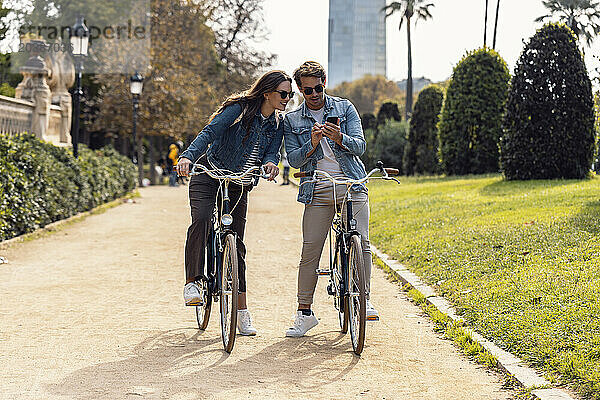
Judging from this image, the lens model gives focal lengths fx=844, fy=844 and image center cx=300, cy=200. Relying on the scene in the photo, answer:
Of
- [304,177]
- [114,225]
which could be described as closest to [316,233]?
[304,177]

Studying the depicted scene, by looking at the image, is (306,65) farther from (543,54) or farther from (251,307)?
(543,54)

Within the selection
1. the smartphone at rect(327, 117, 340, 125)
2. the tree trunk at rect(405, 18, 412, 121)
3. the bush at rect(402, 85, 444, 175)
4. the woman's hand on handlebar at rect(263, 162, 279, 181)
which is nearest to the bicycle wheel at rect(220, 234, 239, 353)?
the woman's hand on handlebar at rect(263, 162, 279, 181)

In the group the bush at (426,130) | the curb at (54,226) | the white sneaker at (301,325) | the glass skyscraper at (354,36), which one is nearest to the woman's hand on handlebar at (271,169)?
the white sneaker at (301,325)

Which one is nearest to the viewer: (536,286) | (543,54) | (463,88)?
(536,286)

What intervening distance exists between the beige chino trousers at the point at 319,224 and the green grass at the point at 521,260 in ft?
3.79

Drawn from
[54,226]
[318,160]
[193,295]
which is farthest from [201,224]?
[54,226]

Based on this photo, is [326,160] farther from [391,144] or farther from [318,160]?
[391,144]

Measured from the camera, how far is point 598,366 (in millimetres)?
4918

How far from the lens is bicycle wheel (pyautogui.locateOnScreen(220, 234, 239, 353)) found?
5758 millimetres

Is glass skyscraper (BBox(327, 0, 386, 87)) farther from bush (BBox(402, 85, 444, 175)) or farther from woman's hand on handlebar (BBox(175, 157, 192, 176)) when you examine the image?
woman's hand on handlebar (BBox(175, 157, 192, 176))

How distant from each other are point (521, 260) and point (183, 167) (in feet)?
13.9

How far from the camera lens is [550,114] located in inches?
696

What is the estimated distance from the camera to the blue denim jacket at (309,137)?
611 cm

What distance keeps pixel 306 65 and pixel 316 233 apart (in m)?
1.25
